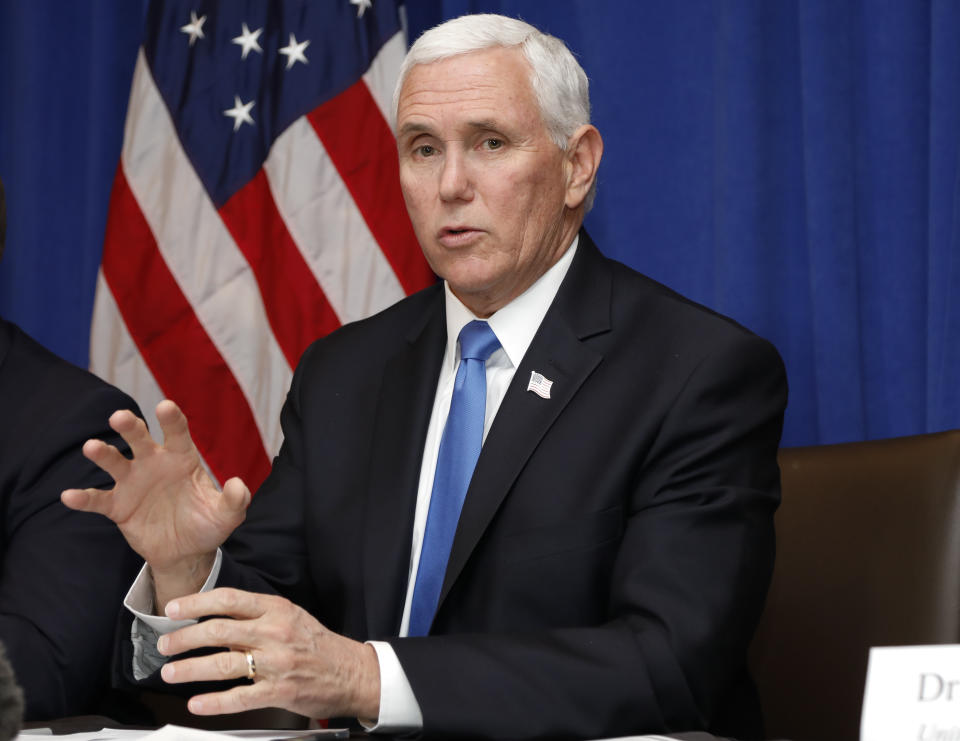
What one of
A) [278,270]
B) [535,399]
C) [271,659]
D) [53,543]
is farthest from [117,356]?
[271,659]

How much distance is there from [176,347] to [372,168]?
70 centimetres

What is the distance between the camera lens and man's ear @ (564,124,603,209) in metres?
2.04

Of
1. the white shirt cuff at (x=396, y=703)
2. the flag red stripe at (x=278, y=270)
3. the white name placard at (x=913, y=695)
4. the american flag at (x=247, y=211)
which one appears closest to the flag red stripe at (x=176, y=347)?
the american flag at (x=247, y=211)

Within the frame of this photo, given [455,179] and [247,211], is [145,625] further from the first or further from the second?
[247,211]

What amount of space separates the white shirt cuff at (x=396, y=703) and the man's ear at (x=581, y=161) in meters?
0.95

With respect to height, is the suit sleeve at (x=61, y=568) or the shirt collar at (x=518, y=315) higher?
the shirt collar at (x=518, y=315)

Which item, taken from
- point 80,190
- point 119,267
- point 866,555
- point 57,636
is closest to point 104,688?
point 57,636

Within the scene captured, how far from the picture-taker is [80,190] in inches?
144

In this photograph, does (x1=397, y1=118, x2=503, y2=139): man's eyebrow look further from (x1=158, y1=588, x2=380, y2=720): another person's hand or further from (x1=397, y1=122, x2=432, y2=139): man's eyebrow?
(x1=158, y1=588, x2=380, y2=720): another person's hand

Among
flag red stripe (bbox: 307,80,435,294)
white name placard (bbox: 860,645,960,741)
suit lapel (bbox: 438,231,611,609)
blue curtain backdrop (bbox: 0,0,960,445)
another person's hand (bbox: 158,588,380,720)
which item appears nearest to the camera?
white name placard (bbox: 860,645,960,741)

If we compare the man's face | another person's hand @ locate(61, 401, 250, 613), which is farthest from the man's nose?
another person's hand @ locate(61, 401, 250, 613)

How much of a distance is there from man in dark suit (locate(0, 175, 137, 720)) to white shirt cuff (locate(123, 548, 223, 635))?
0.20 m

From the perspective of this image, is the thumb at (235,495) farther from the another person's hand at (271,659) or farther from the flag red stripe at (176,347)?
A: the flag red stripe at (176,347)

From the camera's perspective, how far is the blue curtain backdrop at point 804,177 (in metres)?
2.34
